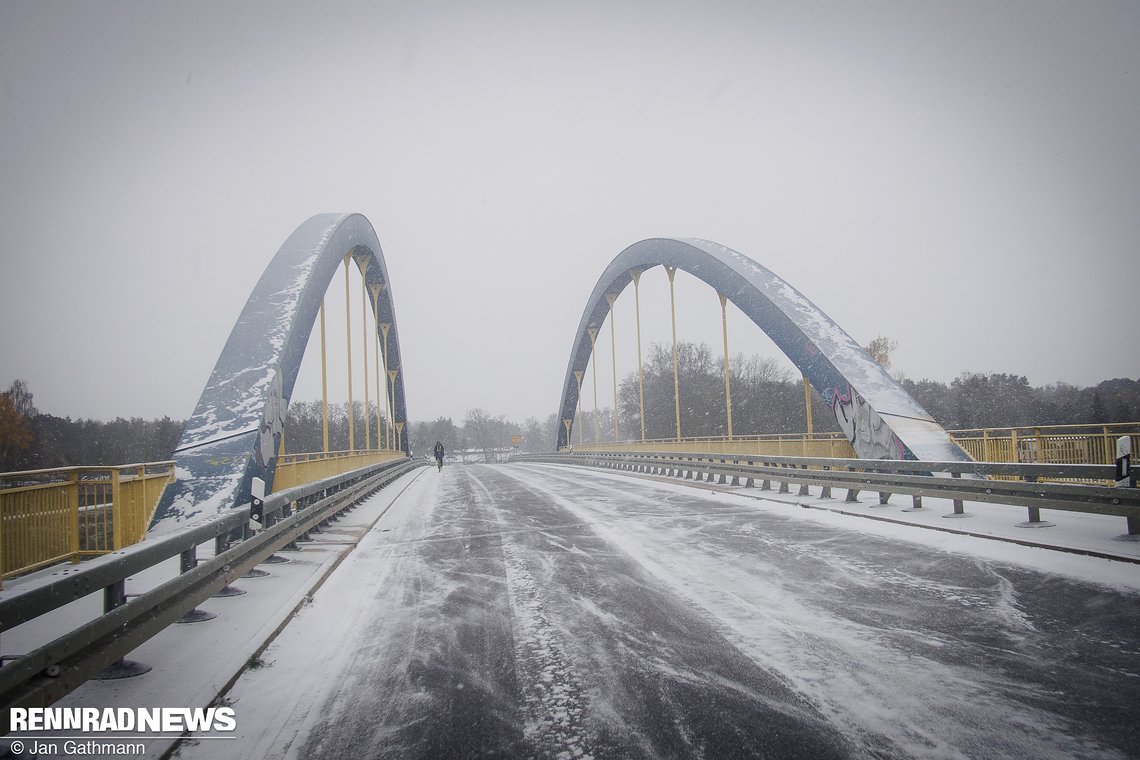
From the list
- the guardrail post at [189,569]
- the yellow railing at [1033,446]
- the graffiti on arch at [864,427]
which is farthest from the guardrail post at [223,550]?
the graffiti on arch at [864,427]

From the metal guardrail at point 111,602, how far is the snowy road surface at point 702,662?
2.10ft

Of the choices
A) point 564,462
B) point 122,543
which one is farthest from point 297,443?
Result: point 122,543

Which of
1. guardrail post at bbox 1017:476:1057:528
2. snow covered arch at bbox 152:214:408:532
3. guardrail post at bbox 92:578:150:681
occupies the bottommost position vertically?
guardrail post at bbox 1017:476:1057:528

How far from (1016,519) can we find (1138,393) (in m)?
31.6

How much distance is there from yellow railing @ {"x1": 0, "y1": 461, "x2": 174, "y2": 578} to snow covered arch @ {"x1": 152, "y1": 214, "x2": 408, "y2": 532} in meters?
0.68

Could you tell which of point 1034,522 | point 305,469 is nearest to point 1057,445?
point 1034,522

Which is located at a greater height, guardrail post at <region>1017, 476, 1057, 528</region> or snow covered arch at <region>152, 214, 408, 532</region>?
snow covered arch at <region>152, 214, 408, 532</region>

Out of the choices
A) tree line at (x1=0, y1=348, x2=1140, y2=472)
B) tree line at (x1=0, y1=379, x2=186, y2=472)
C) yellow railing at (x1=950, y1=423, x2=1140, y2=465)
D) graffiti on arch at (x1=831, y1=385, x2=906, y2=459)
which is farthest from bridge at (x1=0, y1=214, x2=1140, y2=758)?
tree line at (x1=0, y1=379, x2=186, y2=472)

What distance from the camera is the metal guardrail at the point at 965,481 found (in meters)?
6.99

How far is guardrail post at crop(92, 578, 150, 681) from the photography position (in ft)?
11.6

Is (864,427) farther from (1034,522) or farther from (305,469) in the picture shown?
(305,469)

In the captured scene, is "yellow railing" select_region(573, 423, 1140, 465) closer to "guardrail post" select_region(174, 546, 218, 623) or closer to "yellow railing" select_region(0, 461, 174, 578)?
"guardrail post" select_region(174, 546, 218, 623)

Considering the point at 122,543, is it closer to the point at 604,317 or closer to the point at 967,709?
the point at 967,709

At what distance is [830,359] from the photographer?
17.4 meters
